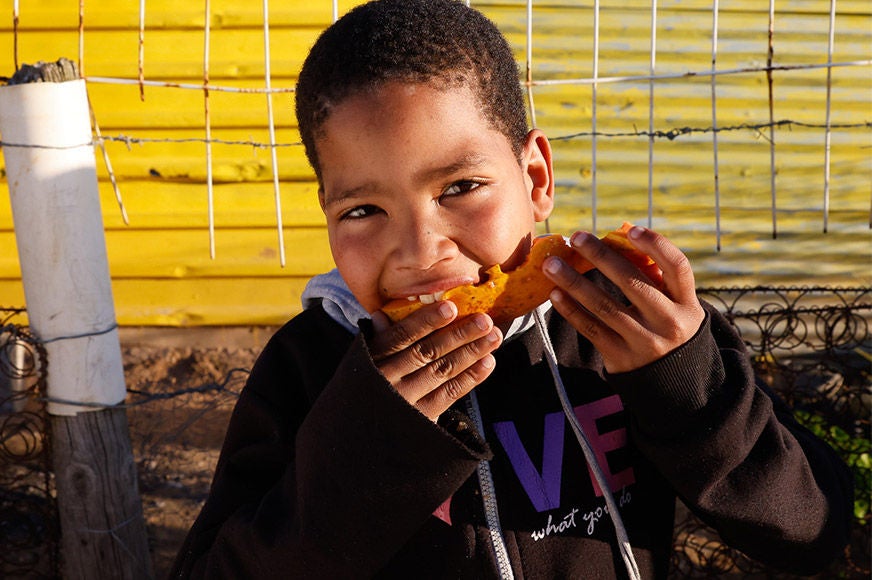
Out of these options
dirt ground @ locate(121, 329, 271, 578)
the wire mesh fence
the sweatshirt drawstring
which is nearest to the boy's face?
the sweatshirt drawstring

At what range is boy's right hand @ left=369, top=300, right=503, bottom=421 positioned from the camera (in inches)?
58.5

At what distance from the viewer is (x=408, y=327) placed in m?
1.48

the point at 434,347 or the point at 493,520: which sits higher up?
the point at 434,347

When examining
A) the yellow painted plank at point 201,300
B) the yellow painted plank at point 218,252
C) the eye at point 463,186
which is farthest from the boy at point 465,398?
the yellow painted plank at point 201,300

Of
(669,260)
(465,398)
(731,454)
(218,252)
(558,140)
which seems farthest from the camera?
(218,252)

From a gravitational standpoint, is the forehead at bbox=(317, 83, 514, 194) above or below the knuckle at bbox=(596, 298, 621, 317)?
above

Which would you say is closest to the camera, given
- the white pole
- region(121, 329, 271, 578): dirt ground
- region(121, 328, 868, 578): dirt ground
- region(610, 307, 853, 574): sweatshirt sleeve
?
region(610, 307, 853, 574): sweatshirt sleeve

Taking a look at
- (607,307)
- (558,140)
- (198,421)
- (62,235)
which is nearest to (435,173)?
(607,307)

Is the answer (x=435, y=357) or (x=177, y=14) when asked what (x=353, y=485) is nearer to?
(x=435, y=357)

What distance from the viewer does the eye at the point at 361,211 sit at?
1596mm

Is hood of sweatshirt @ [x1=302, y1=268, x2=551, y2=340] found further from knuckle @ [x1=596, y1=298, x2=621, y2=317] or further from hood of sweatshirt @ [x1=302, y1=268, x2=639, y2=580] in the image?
knuckle @ [x1=596, y1=298, x2=621, y2=317]

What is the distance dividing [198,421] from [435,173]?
4469 millimetres

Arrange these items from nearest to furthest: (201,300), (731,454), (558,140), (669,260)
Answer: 1. (669,260)
2. (731,454)
3. (558,140)
4. (201,300)

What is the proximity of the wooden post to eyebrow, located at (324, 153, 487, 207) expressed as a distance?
5.02 feet
